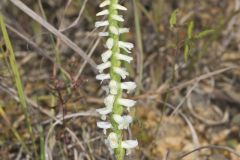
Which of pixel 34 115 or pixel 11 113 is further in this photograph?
pixel 11 113

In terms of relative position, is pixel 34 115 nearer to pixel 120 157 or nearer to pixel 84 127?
pixel 84 127

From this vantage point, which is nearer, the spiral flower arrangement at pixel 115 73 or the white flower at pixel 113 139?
the spiral flower arrangement at pixel 115 73

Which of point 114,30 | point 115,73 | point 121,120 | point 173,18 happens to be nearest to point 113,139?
point 121,120

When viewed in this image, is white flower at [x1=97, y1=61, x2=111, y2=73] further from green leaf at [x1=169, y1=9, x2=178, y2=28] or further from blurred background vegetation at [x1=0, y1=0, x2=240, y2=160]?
blurred background vegetation at [x1=0, y1=0, x2=240, y2=160]

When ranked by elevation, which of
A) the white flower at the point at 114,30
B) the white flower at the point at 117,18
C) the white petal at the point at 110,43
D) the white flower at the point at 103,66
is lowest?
the white flower at the point at 103,66

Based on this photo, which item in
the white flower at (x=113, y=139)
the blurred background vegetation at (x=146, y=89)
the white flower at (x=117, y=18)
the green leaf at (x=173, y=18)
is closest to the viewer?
the white flower at (x=117, y=18)

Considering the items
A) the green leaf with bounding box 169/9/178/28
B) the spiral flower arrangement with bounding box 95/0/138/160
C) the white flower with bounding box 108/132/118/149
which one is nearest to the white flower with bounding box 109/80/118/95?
the spiral flower arrangement with bounding box 95/0/138/160

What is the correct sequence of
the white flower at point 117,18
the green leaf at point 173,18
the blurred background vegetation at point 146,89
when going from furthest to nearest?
the blurred background vegetation at point 146,89
the green leaf at point 173,18
the white flower at point 117,18

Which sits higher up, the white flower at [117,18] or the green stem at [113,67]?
the white flower at [117,18]

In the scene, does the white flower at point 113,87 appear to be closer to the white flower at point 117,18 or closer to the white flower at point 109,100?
the white flower at point 109,100

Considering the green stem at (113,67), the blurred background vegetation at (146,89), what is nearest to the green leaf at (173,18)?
the blurred background vegetation at (146,89)

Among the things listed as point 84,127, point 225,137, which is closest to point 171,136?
point 225,137
